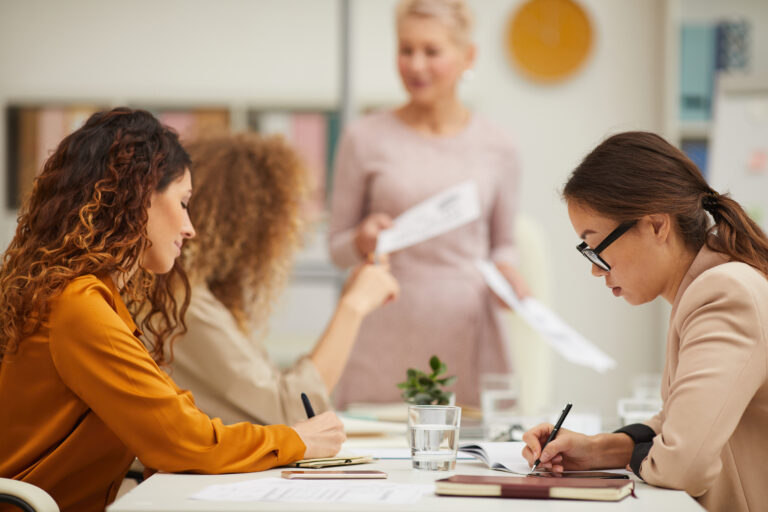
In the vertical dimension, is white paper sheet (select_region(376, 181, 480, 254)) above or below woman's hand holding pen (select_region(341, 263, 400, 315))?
above

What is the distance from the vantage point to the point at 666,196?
1326mm

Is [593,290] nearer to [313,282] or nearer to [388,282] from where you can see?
[313,282]

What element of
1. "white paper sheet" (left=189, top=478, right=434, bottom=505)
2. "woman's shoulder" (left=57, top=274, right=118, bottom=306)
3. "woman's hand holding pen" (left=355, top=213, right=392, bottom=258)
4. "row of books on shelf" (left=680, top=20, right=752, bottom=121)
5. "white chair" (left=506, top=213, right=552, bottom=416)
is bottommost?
"white chair" (left=506, top=213, right=552, bottom=416)

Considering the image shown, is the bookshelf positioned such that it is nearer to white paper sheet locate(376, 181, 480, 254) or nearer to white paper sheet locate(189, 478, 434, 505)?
white paper sheet locate(376, 181, 480, 254)

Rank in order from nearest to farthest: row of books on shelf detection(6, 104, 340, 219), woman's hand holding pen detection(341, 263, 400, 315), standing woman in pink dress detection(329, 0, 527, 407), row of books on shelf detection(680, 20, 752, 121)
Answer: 1. woman's hand holding pen detection(341, 263, 400, 315)
2. standing woman in pink dress detection(329, 0, 527, 407)
3. row of books on shelf detection(680, 20, 752, 121)
4. row of books on shelf detection(6, 104, 340, 219)

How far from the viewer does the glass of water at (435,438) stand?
1.34 m

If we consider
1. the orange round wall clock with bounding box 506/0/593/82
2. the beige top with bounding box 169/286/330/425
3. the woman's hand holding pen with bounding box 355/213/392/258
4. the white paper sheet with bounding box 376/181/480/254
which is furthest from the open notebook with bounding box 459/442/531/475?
the orange round wall clock with bounding box 506/0/593/82

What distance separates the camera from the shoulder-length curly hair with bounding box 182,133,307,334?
6.45ft

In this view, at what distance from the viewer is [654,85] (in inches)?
197

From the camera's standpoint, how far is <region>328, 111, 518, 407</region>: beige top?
2.60 meters

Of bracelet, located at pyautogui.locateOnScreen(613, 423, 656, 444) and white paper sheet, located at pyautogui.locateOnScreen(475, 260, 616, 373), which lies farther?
white paper sheet, located at pyautogui.locateOnScreen(475, 260, 616, 373)

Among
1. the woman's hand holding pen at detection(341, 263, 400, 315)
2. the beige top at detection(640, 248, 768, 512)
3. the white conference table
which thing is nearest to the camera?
the white conference table

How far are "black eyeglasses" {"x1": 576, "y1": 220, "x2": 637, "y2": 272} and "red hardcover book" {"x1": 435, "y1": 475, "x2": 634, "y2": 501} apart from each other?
1.19 ft

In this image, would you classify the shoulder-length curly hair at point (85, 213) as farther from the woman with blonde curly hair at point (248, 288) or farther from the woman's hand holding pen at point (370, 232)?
the woman's hand holding pen at point (370, 232)
